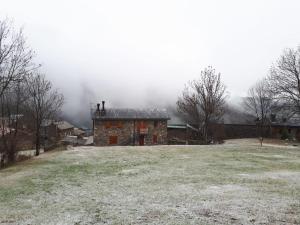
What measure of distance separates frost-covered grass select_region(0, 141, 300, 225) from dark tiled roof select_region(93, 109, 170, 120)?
3915 cm

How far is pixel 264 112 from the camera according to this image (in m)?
83.6

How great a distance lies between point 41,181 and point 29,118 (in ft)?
101

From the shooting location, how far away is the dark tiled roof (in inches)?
2545

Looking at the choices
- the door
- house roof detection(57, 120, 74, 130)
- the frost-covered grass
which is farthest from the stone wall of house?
the frost-covered grass

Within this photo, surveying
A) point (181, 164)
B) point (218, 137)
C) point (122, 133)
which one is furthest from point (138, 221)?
point (218, 137)

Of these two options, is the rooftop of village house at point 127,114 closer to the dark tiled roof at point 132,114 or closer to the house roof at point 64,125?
the dark tiled roof at point 132,114

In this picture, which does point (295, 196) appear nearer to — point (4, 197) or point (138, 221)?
point (138, 221)

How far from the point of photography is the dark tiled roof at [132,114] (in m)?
64.6

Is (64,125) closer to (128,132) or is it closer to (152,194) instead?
(128,132)

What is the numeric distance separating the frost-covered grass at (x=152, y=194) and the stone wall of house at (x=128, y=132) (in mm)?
37803

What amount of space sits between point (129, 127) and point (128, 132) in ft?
3.12

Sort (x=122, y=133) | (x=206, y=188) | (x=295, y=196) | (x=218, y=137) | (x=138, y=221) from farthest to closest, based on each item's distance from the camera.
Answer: (x=218, y=137) → (x=122, y=133) → (x=206, y=188) → (x=295, y=196) → (x=138, y=221)

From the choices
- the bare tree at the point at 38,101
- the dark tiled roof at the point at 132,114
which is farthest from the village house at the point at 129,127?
the bare tree at the point at 38,101

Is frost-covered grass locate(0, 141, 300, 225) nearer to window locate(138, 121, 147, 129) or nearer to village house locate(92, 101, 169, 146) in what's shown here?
village house locate(92, 101, 169, 146)
